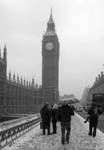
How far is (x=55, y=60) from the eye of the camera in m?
128

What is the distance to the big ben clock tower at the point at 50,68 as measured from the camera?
125 m

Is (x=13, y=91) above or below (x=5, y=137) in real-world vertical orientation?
above

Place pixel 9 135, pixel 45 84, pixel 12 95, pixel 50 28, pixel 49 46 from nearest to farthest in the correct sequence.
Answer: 1. pixel 9 135
2. pixel 12 95
3. pixel 45 84
4. pixel 49 46
5. pixel 50 28

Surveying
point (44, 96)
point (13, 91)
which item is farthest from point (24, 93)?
point (44, 96)

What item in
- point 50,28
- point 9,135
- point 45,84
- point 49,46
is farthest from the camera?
point 50,28

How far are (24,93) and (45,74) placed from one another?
28690mm

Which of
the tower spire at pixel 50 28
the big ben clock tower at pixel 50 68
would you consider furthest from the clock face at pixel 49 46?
the tower spire at pixel 50 28

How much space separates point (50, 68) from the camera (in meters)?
128

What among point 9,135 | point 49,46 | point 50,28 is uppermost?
point 50,28

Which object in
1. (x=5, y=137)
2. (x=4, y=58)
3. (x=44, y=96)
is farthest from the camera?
(x=44, y=96)

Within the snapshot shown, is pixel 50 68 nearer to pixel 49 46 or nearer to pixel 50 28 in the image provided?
pixel 49 46

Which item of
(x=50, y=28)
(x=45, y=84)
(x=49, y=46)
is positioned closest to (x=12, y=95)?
(x=45, y=84)

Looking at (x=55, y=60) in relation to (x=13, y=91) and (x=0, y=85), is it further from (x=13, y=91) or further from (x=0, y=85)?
(x=0, y=85)

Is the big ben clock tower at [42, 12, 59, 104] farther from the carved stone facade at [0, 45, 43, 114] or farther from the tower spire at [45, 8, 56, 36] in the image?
the carved stone facade at [0, 45, 43, 114]
